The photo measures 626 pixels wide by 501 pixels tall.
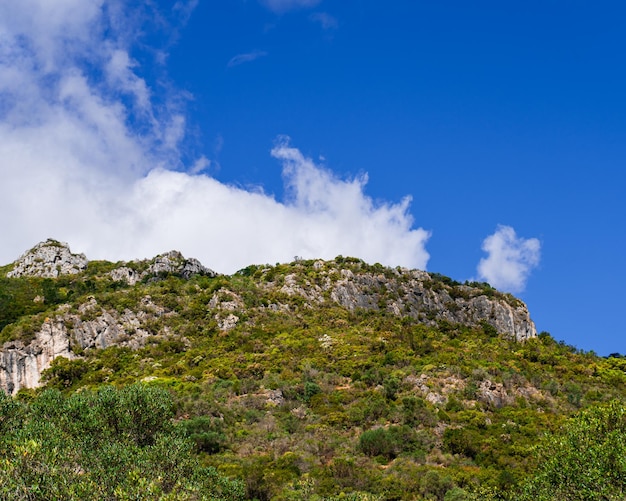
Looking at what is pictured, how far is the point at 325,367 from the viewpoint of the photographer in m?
71.5

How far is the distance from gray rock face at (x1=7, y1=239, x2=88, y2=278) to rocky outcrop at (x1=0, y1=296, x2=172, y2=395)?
40885 mm

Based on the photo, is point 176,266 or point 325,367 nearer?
point 325,367

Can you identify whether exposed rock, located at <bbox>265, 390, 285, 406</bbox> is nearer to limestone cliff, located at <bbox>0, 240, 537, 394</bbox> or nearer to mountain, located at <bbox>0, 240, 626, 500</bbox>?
mountain, located at <bbox>0, 240, 626, 500</bbox>

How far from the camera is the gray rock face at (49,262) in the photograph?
120312 millimetres

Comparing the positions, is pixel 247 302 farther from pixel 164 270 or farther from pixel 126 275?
pixel 126 275

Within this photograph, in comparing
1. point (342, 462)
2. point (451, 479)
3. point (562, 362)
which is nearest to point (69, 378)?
point (342, 462)

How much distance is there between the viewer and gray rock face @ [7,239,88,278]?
→ 395 feet

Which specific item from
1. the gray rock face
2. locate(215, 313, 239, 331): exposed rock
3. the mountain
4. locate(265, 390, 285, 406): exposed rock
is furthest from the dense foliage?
the gray rock face

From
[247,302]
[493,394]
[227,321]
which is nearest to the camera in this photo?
[493,394]

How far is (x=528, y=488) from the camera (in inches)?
1329

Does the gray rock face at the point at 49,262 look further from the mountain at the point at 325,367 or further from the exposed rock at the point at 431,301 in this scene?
the exposed rock at the point at 431,301

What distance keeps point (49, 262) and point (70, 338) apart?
2038 inches

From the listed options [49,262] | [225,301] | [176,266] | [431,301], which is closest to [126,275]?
[176,266]

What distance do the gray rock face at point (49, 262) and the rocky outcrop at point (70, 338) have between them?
40.9 metres
